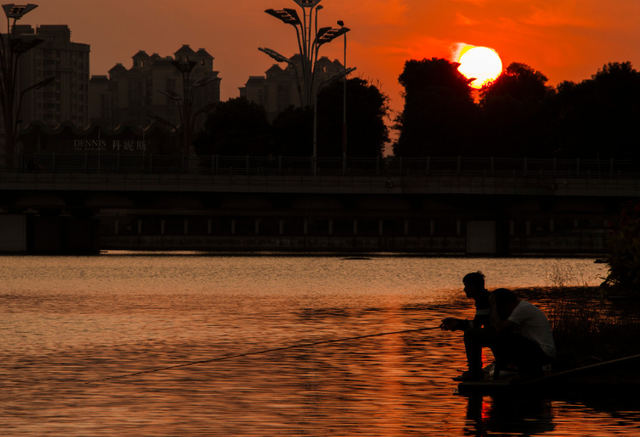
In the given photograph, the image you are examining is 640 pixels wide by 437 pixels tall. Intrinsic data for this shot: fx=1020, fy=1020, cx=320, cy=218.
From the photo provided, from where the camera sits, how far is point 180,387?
11789 mm

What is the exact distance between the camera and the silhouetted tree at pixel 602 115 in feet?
305

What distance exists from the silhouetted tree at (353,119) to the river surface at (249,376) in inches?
2735

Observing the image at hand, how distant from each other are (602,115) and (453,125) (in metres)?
14.1

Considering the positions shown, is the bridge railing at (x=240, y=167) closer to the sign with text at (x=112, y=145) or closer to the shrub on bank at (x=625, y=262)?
the shrub on bank at (x=625, y=262)

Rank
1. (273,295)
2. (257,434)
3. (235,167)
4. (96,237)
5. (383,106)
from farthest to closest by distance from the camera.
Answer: (383,106), (96,237), (235,167), (273,295), (257,434)

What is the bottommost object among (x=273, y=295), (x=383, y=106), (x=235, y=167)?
(x=273, y=295)

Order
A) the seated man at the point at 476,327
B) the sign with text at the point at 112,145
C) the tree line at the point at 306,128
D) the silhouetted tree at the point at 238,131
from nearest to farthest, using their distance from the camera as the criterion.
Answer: the seated man at the point at 476,327, the tree line at the point at 306,128, the silhouetted tree at the point at 238,131, the sign with text at the point at 112,145

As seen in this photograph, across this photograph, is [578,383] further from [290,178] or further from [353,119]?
[353,119]

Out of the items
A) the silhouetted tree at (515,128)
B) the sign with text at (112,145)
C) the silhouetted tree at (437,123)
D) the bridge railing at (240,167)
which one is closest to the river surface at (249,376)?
the bridge railing at (240,167)

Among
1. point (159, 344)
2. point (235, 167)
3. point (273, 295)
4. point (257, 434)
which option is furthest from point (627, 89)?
point (257, 434)

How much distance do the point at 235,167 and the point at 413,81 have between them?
142ft

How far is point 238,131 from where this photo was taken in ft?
340

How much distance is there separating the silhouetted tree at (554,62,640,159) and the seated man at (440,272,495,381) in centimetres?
8267

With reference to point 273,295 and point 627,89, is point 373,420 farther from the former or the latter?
point 627,89
